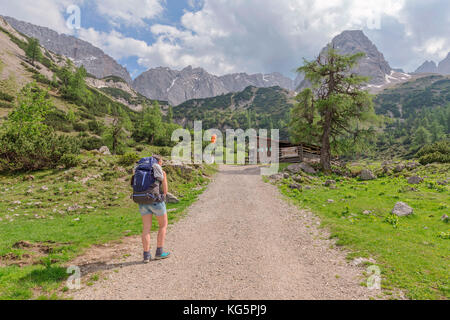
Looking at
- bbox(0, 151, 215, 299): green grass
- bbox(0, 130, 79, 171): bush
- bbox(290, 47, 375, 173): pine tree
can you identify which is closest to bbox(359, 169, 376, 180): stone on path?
bbox(290, 47, 375, 173): pine tree

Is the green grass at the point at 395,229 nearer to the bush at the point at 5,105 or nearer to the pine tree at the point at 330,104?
the pine tree at the point at 330,104

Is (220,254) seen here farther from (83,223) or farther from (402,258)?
(83,223)

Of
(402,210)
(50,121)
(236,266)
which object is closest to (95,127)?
(50,121)

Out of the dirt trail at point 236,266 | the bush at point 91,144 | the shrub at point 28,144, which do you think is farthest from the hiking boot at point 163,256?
the bush at point 91,144

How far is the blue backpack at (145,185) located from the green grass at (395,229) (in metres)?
6.56

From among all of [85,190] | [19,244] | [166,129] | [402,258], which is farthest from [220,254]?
[166,129]

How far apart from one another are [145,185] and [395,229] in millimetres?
10821

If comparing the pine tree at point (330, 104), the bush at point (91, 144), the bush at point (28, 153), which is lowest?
the bush at point (28, 153)

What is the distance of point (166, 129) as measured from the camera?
6209 centimetres

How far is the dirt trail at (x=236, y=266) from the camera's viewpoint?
16.2ft

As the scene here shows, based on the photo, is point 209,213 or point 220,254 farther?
point 209,213

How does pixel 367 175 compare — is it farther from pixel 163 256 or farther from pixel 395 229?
pixel 163 256

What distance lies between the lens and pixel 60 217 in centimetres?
1124
